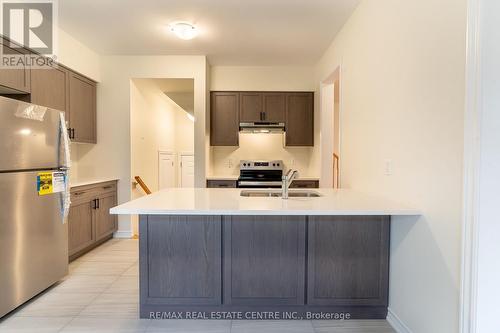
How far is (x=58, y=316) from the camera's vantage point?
213cm

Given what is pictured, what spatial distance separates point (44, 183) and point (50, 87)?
130 cm

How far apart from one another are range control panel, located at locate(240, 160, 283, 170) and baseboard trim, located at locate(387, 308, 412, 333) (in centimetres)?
274

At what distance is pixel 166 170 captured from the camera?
5.98 metres

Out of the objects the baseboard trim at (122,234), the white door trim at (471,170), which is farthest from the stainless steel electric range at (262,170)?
the white door trim at (471,170)

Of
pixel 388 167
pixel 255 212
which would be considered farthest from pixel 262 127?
pixel 255 212

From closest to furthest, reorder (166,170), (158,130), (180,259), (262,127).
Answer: (180,259)
(262,127)
(158,130)
(166,170)

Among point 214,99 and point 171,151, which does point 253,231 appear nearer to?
point 214,99

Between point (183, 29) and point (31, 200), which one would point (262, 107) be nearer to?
point (183, 29)

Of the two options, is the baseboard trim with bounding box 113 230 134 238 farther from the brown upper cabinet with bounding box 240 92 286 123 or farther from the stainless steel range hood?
the brown upper cabinet with bounding box 240 92 286 123

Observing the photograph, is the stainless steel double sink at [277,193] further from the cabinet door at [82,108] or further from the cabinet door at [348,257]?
the cabinet door at [82,108]

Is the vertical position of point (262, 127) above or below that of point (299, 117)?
below

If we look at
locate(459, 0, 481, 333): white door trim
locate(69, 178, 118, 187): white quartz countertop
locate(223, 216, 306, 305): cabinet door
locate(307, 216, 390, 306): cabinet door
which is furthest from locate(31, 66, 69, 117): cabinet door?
locate(459, 0, 481, 333): white door trim

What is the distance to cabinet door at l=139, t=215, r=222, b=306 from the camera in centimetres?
206

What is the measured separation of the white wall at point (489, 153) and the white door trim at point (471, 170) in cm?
1
